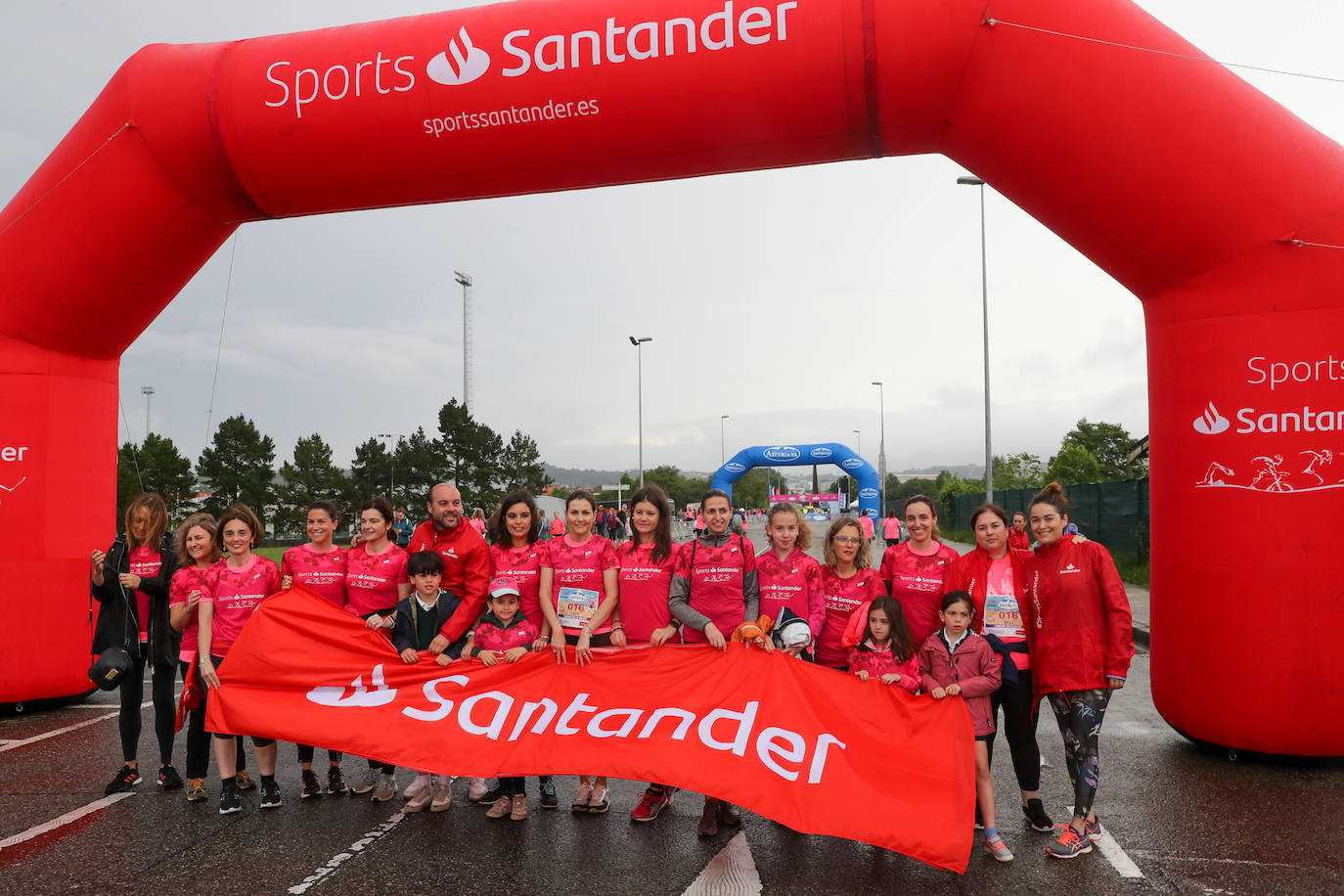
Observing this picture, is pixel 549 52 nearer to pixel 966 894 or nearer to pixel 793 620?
pixel 793 620

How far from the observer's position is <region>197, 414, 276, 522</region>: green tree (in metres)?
60.2

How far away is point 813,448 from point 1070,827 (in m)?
28.2

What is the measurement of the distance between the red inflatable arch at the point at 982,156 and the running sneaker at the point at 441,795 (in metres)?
4.26

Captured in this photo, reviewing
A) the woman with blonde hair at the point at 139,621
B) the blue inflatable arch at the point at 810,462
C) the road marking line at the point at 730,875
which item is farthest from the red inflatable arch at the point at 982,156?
the blue inflatable arch at the point at 810,462

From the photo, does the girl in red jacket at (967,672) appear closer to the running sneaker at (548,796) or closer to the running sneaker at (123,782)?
the running sneaker at (548,796)

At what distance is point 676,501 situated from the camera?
129 meters

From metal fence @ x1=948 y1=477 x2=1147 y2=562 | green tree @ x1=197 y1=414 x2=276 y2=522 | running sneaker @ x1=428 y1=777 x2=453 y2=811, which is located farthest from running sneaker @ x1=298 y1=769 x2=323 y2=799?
green tree @ x1=197 y1=414 x2=276 y2=522

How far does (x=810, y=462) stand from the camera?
32.7 metres

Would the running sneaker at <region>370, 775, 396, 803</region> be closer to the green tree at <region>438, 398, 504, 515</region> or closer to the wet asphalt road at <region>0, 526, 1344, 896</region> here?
the wet asphalt road at <region>0, 526, 1344, 896</region>

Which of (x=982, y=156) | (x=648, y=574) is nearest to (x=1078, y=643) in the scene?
(x=648, y=574)

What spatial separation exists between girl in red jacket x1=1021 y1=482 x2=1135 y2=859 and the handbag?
5.51 m

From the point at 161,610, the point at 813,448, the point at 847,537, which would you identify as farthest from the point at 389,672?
the point at 813,448

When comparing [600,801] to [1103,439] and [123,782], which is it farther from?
[1103,439]

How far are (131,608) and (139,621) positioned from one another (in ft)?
0.50
